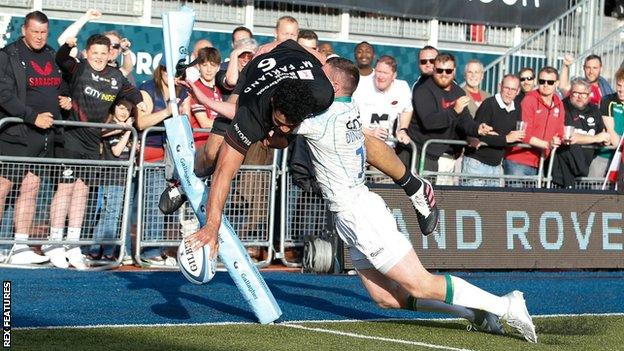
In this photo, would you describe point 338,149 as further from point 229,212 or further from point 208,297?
point 229,212

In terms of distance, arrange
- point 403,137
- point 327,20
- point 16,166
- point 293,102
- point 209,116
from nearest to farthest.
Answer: point 293,102 < point 16,166 < point 209,116 < point 403,137 < point 327,20

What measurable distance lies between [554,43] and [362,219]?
39.3 ft

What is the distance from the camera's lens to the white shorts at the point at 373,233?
835cm

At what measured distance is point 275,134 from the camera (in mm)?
7957

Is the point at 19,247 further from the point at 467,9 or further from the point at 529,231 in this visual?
the point at 467,9

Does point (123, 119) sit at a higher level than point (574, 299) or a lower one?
higher

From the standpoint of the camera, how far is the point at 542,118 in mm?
15109

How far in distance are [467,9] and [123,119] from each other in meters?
7.49

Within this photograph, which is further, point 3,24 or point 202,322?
point 3,24

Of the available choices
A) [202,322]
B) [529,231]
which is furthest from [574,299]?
[202,322]

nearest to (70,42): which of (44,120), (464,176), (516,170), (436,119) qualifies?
(44,120)

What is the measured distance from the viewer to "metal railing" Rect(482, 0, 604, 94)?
1927cm

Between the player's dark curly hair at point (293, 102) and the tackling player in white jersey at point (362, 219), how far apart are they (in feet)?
2.00

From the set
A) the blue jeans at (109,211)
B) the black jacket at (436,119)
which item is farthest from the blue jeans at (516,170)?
the blue jeans at (109,211)
